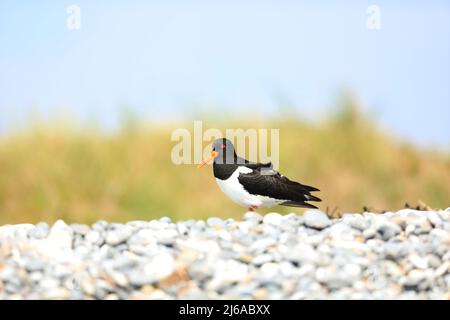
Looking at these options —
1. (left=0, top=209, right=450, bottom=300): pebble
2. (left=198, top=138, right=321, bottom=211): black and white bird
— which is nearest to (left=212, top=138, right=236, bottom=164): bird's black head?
(left=198, top=138, right=321, bottom=211): black and white bird

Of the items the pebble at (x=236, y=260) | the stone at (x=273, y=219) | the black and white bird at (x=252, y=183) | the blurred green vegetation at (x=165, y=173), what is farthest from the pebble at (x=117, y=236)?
the blurred green vegetation at (x=165, y=173)

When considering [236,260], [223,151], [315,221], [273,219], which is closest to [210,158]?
[223,151]

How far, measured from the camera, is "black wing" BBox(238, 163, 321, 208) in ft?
11.0

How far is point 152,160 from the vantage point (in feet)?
16.1

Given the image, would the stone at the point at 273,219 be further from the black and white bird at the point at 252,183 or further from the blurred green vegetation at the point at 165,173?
the blurred green vegetation at the point at 165,173

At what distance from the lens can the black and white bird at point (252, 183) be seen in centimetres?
335

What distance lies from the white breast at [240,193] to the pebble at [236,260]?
0.52 meters

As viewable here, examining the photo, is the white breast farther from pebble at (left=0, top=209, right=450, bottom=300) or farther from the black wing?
pebble at (left=0, top=209, right=450, bottom=300)

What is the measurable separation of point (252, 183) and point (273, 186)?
116 mm

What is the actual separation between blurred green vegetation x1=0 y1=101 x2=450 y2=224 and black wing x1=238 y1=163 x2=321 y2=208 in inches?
42.6

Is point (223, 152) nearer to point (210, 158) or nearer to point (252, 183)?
point (210, 158)

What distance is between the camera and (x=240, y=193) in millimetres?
3357
